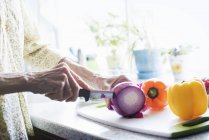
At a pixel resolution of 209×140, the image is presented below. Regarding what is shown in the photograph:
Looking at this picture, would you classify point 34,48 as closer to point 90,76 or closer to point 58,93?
point 90,76

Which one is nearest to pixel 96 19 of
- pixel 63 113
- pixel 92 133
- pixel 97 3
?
pixel 97 3

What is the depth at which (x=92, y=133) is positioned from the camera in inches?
29.6

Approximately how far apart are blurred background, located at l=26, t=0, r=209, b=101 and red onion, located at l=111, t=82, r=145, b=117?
559mm

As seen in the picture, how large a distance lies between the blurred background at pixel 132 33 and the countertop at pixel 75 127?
0.36m

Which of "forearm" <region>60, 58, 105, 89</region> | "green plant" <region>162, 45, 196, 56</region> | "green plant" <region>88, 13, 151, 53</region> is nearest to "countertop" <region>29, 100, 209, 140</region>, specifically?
"forearm" <region>60, 58, 105, 89</region>

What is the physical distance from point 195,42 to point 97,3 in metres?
0.80

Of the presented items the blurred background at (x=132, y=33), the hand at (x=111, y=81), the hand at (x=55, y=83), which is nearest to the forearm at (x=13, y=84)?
the hand at (x=55, y=83)

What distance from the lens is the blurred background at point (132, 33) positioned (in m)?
1.64

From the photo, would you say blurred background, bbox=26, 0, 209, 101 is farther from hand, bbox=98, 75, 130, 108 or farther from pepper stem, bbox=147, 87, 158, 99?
pepper stem, bbox=147, 87, 158, 99

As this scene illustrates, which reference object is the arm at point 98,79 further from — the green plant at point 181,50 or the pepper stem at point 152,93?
the green plant at point 181,50

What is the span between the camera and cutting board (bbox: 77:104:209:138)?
2.18ft

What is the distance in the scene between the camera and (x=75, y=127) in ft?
2.75

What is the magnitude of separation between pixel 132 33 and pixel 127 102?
1.09m

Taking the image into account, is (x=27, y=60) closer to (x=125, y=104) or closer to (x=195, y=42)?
(x=125, y=104)
